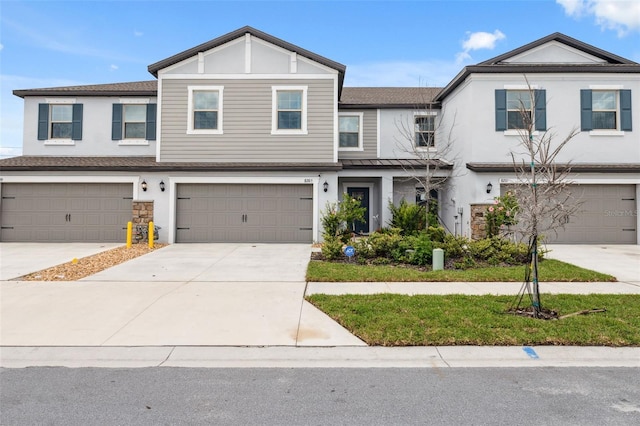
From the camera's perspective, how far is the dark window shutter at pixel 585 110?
548 inches

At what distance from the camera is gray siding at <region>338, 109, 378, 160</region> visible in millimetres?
17266

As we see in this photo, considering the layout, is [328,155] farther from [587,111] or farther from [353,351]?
[353,351]

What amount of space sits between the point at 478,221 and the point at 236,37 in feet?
36.8

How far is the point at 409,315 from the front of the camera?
573 cm

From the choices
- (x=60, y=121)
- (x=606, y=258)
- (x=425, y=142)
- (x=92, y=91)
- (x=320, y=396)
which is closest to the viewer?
(x=320, y=396)

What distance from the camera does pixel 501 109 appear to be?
550 inches

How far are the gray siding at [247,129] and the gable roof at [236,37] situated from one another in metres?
0.61

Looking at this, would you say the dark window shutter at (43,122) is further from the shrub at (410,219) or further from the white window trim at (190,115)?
the shrub at (410,219)

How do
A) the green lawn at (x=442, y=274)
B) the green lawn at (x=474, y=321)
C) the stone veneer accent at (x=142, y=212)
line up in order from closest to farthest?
the green lawn at (x=474, y=321) < the green lawn at (x=442, y=274) < the stone veneer accent at (x=142, y=212)

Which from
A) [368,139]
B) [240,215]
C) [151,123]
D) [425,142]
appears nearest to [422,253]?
[240,215]

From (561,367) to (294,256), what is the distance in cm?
808

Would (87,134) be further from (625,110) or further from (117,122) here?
(625,110)

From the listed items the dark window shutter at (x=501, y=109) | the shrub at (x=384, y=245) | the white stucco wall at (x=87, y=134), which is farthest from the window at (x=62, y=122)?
the dark window shutter at (x=501, y=109)

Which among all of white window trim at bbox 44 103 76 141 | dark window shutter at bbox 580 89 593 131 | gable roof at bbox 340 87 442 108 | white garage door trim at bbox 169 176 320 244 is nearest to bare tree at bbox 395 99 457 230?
gable roof at bbox 340 87 442 108
